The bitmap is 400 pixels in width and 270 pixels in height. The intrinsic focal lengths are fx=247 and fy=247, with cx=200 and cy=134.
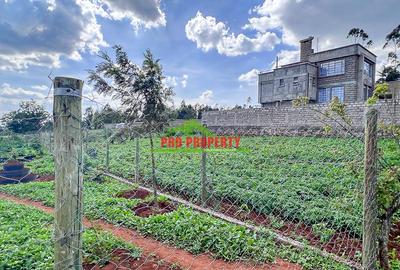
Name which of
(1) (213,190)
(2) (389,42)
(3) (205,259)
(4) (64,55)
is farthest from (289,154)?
(2) (389,42)

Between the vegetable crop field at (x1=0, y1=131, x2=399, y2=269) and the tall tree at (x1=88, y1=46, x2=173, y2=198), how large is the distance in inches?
40.0

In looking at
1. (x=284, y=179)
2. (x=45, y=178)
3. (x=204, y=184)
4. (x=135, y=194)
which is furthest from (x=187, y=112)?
(x=204, y=184)

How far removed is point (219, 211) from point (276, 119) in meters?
11.0

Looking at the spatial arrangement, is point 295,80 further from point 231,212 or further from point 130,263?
point 130,263

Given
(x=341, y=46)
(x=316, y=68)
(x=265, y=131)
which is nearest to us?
(x=265, y=131)

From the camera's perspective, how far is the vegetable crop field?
278 cm

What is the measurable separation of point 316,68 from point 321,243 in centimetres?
2277

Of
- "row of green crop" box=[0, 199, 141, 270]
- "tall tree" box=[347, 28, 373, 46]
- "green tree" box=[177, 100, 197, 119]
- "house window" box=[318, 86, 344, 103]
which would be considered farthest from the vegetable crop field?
"green tree" box=[177, 100, 197, 119]

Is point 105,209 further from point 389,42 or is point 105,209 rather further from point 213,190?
point 389,42

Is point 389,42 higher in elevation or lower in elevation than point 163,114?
higher

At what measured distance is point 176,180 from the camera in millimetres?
5984

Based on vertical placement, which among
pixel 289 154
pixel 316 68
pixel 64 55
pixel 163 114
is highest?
pixel 316 68

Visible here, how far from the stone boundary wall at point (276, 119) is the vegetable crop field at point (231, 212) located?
4723mm

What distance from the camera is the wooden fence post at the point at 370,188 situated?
6.91ft
